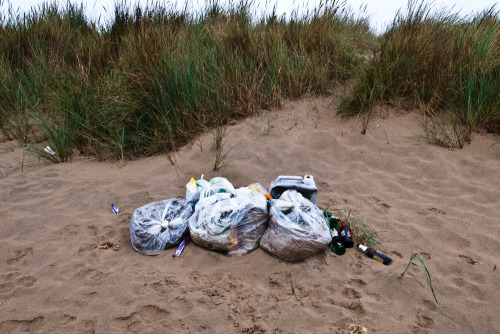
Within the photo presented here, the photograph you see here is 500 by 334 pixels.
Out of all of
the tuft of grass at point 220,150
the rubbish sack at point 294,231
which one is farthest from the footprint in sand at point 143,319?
the tuft of grass at point 220,150

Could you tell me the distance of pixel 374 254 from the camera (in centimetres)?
263

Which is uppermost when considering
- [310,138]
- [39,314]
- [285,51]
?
[285,51]

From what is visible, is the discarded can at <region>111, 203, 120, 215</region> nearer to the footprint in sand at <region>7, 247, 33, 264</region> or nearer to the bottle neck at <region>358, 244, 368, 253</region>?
the footprint in sand at <region>7, 247, 33, 264</region>

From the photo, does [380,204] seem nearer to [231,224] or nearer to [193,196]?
[231,224]

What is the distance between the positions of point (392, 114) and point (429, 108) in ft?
1.37

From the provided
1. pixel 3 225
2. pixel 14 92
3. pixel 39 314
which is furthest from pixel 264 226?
pixel 14 92

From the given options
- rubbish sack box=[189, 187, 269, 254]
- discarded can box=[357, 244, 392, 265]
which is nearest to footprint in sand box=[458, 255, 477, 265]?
discarded can box=[357, 244, 392, 265]

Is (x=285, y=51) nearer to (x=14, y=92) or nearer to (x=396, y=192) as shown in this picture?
(x=396, y=192)

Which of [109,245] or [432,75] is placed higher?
[432,75]

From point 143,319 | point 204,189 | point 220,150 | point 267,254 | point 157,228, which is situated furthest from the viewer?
point 220,150

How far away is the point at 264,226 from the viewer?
2.82 metres

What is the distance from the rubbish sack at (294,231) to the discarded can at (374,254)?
0.85ft

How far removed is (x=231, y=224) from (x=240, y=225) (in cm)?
8

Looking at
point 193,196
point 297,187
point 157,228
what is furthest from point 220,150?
point 157,228
